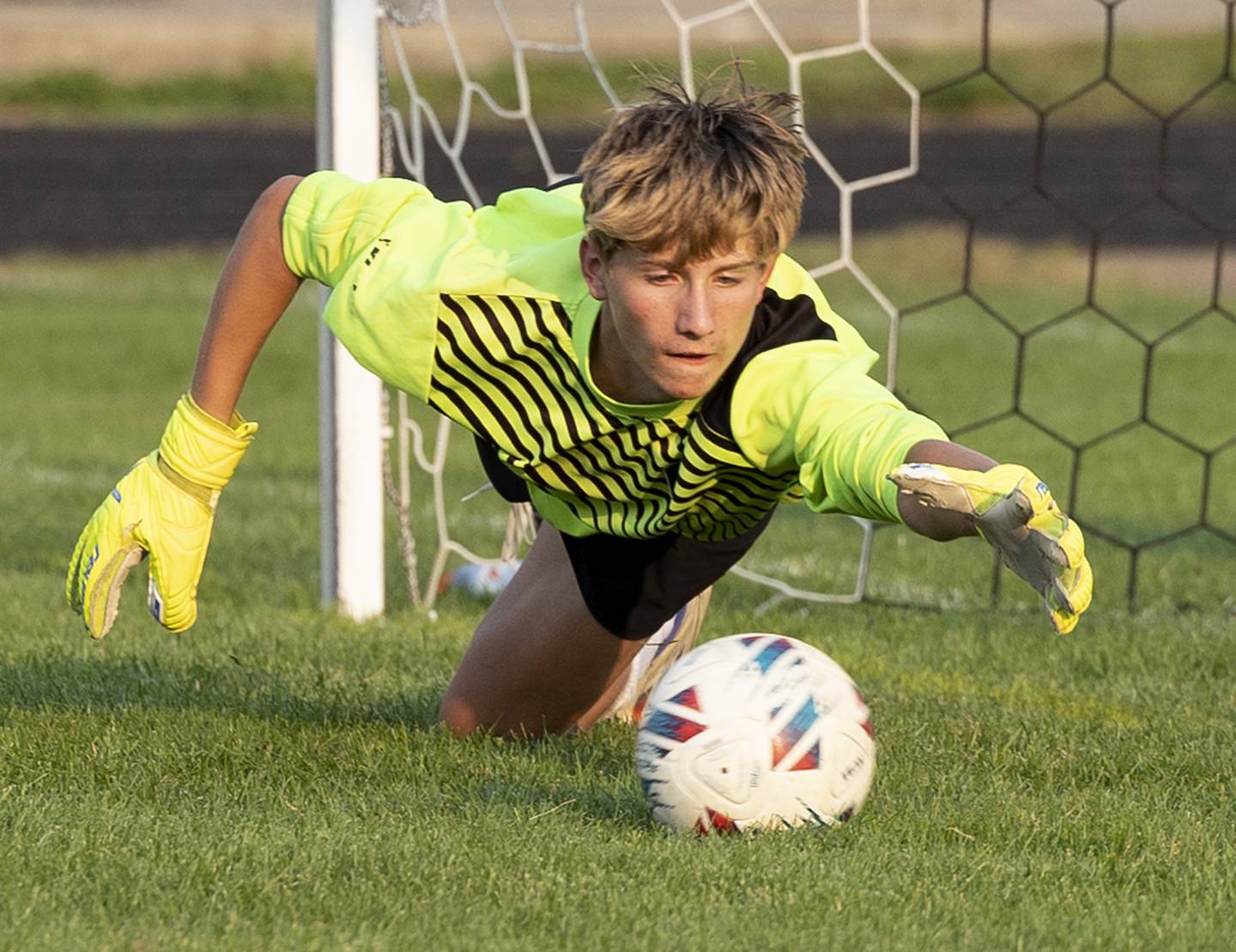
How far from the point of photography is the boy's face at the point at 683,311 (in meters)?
3.16

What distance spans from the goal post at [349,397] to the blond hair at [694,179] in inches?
79.9

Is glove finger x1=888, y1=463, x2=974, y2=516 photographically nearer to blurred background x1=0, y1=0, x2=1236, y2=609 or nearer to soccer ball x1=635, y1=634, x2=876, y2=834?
soccer ball x1=635, y1=634, x2=876, y2=834

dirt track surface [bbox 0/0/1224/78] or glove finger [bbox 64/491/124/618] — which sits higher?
dirt track surface [bbox 0/0/1224/78]

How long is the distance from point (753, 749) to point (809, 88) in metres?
26.8

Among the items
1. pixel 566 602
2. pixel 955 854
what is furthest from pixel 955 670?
pixel 955 854

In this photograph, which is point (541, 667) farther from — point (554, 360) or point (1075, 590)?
point (1075, 590)

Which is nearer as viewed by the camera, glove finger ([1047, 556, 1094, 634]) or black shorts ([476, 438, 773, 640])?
glove finger ([1047, 556, 1094, 634])

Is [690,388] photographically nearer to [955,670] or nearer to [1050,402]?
[955,670]

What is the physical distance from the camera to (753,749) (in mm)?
3340

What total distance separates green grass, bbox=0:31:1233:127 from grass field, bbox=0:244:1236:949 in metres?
21.7

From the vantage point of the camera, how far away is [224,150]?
24.5 metres

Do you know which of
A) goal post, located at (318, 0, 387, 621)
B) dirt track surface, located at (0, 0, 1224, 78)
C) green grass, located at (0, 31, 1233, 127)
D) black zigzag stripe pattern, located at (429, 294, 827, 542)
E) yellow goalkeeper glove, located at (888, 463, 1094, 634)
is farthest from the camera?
dirt track surface, located at (0, 0, 1224, 78)

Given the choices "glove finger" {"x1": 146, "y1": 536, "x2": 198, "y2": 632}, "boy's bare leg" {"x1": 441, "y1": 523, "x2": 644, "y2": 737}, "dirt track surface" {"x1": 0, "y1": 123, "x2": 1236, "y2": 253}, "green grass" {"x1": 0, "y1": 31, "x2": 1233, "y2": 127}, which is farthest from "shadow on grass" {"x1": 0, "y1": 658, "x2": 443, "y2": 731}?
"green grass" {"x1": 0, "y1": 31, "x2": 1233, "y2": 127}

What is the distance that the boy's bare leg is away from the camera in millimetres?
4133
